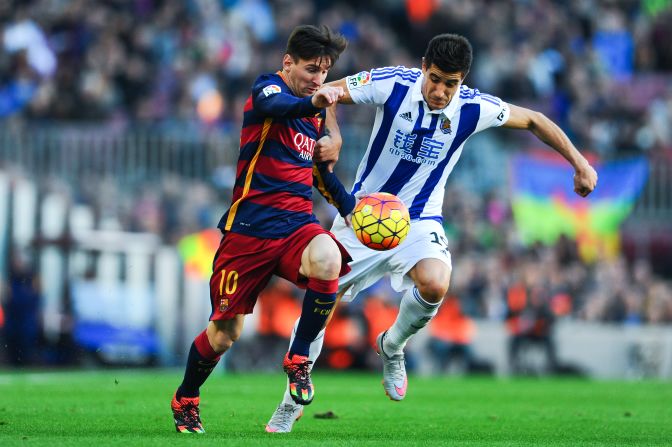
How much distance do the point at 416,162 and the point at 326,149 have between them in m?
1.05

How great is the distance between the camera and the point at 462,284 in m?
20.0

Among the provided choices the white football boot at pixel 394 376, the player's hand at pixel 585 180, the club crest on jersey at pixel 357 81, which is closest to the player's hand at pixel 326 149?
the club crest on jersey at pixel 357 81

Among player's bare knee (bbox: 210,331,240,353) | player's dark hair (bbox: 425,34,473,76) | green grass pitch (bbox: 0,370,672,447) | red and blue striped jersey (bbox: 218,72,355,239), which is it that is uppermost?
player's dark hair (bbox: 425,34,473,76)

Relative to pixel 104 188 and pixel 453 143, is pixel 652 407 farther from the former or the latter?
pixel 104 188

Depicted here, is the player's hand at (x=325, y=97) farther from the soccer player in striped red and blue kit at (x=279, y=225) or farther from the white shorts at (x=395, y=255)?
the white shorts at (x=395, y=255)

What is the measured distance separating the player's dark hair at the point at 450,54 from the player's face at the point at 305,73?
0.95m

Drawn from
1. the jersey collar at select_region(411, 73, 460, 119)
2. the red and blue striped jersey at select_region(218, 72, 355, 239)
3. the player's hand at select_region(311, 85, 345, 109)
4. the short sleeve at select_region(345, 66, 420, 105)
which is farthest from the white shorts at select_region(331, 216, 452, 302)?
the player's hand at select_region(311, 85, 345, 109)

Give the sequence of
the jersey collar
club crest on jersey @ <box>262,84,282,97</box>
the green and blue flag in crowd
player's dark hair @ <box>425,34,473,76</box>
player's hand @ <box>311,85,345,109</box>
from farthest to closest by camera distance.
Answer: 1. the green and blue flag in crowd
2. the jersey collar
3. player's dark hair @ <box>425,34,473,76</box>
4. club crest on jersey @ <box>262,84,282,97</box>
5. player's hand @ <box>311,85,345,109</box>

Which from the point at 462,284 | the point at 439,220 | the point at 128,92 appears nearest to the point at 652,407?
the point at 439,220

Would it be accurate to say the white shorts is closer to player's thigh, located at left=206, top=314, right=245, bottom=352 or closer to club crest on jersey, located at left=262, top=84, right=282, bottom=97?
player's thigh, located at left=206, top=314, right=245, bottom=352

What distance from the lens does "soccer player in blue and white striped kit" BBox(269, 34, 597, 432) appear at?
30.4ft

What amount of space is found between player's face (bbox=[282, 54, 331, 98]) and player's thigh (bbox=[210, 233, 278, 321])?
3.33 feet

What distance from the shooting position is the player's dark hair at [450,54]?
8.91 metres

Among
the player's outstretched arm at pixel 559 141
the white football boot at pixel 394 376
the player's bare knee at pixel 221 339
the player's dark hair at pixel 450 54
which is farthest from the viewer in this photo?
the white football boot at pixel 394 376
